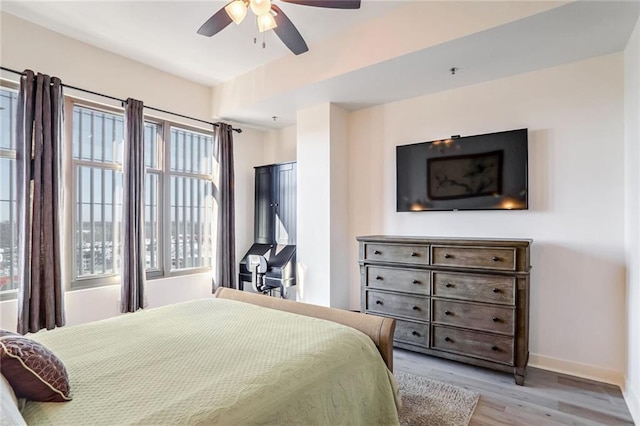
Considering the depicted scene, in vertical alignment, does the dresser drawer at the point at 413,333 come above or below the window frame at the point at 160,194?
below

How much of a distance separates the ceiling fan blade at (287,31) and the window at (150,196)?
2.27 meters

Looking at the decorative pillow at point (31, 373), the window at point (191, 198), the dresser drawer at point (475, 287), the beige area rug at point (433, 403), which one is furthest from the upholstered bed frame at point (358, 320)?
the window at point (191, 198)

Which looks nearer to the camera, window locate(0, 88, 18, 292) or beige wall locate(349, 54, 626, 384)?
beige wall locate(349, 54, 626, 384)

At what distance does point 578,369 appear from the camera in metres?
2.67

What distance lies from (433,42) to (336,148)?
64.4 inches

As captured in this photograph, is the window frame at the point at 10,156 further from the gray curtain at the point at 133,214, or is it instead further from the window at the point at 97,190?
the gray curtain at the point at 133,214

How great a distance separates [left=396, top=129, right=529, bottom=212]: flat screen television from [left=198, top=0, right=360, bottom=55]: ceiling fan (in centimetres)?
174

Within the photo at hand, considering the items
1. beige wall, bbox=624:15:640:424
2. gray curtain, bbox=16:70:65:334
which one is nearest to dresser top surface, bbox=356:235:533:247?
beige wall, bbox=624:15:640:424

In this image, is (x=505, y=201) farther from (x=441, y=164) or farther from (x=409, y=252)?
(x=409, y=252)

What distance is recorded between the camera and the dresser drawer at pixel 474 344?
99.9 inches

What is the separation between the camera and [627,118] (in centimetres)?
247

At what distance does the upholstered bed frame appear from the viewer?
185 cm

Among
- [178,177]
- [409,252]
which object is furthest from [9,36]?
[409,252]

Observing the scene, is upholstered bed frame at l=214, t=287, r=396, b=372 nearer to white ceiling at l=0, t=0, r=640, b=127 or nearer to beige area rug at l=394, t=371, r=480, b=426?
beige area rug at l=394, t=371, r=480, b=426
